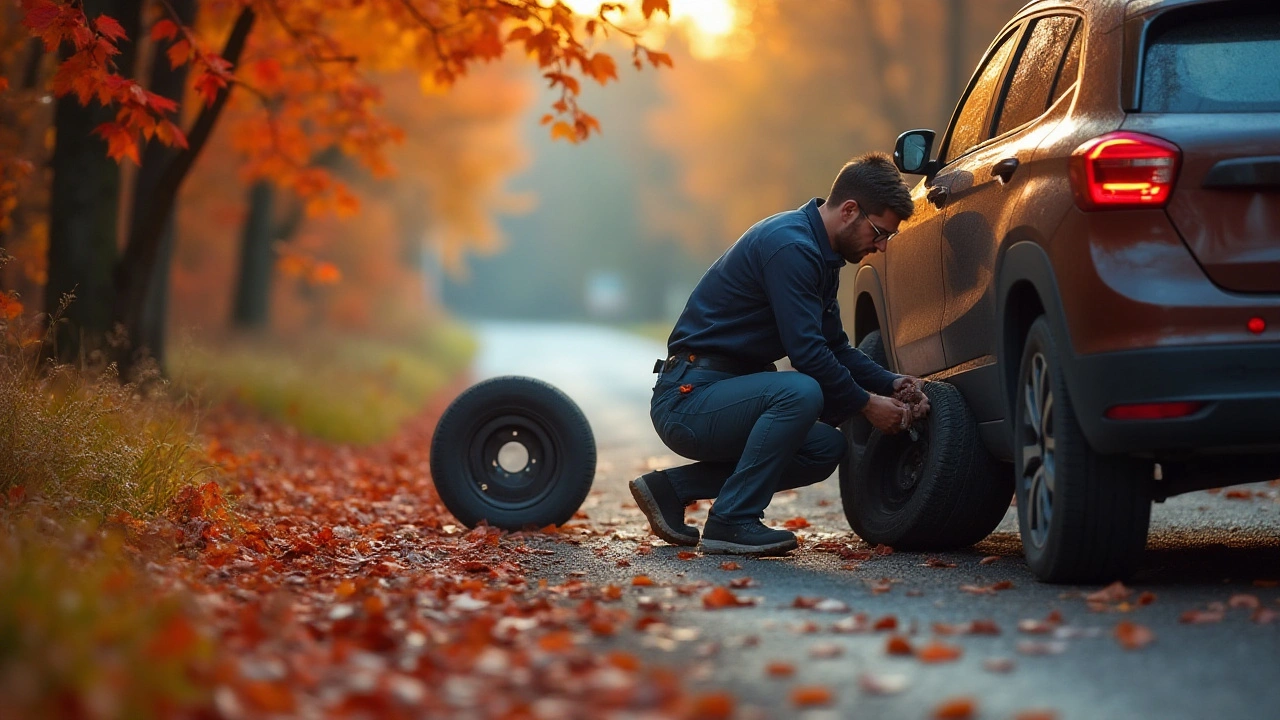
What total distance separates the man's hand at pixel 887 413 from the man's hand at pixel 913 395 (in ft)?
0.13

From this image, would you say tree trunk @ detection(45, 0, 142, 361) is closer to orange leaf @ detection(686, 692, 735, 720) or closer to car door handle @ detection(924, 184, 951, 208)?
car door handle @ detection(924, 184, 951, 208)

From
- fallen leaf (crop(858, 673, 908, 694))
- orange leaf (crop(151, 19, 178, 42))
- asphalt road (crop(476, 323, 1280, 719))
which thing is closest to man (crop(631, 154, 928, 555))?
asphalt road (crop(476, 323, 1280, 719))

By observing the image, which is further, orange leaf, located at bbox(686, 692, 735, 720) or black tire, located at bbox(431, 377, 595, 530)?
black tire, located at bbox(431, 377, 595, 530)

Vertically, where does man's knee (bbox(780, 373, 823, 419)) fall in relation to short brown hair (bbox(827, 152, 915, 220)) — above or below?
below

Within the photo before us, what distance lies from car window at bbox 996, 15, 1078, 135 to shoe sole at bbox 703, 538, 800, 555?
78.3 inches

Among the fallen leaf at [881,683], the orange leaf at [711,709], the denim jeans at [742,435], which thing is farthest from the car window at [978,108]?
the orange leaf at [711,709]

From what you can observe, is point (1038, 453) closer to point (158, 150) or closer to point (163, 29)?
point (163, 29)

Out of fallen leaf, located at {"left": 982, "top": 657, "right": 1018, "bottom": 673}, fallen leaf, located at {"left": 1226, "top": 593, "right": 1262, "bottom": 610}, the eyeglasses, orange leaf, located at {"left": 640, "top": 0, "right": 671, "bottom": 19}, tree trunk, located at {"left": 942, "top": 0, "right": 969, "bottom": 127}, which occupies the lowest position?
fallen leaf, located at {"left": 982, "top": 657, "right": 1018, "bottom": 673}

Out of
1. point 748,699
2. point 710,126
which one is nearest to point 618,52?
point 710,126

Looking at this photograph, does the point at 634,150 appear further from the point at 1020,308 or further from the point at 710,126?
the point at 1020,308

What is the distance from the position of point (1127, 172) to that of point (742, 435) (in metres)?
2.36

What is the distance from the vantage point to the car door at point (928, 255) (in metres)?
6.38

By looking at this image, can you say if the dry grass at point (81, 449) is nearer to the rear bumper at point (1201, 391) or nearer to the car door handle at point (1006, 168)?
the car door handle at point (1006, 168)

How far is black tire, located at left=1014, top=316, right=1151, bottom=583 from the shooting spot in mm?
4961
